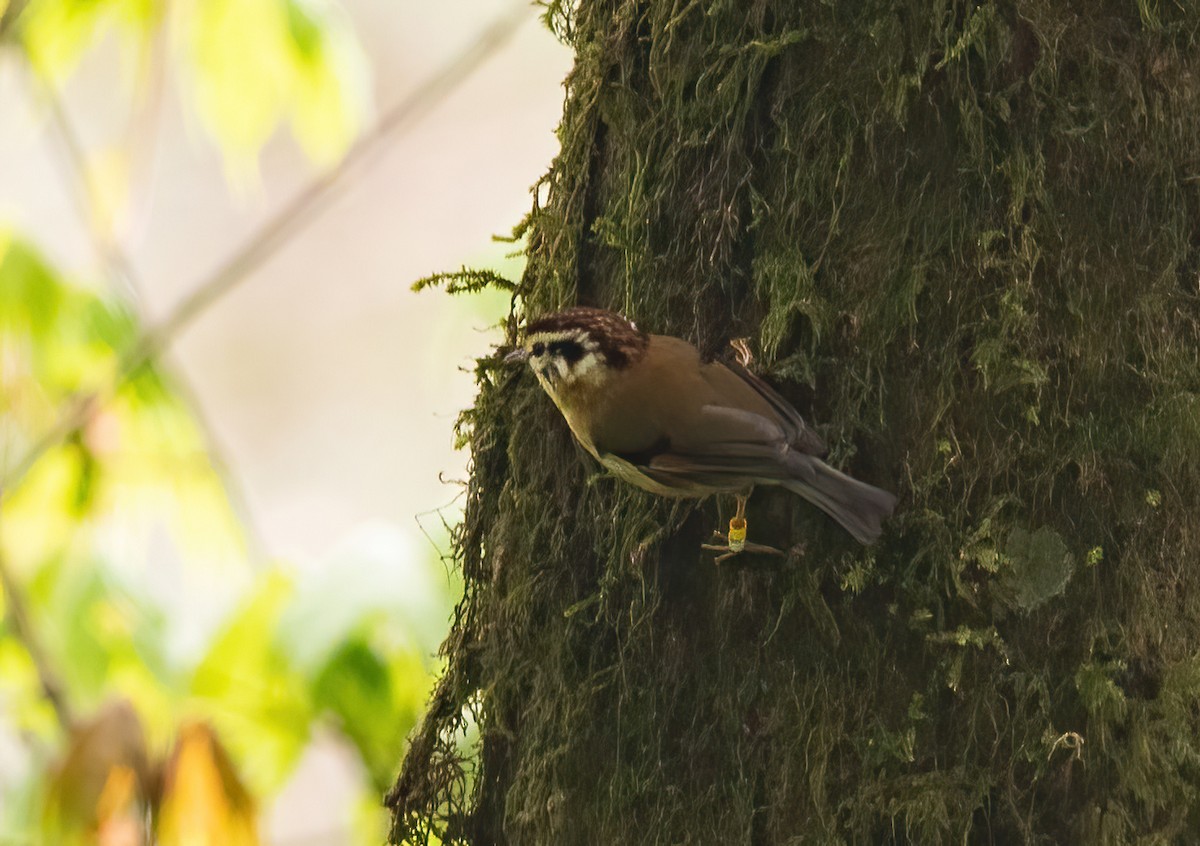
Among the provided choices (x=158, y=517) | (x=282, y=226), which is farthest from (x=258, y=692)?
(x=282, y=226)

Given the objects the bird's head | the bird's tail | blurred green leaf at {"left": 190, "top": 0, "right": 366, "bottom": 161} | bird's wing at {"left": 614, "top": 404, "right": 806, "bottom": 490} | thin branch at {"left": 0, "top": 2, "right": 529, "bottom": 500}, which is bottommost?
the bird's tail

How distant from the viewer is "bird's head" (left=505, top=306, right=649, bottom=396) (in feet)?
6.14

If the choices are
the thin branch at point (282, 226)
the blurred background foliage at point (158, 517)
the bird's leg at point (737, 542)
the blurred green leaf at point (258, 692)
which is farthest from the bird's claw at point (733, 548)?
the thin branch at point (282, 226)

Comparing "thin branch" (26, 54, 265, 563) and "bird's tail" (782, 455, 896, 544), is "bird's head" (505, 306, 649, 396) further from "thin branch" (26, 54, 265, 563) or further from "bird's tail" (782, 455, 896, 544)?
"thin branch" (26, 54, 265, 563)

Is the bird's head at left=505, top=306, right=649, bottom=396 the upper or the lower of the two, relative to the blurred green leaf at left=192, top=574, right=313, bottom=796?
upper

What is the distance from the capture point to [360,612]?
253cm

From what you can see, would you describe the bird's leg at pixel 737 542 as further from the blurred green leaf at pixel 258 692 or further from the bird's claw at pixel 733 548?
the blurred green leaf at pixel 258 692

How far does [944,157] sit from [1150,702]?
33.6 inches

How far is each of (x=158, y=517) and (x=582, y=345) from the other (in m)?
Result: 1.87

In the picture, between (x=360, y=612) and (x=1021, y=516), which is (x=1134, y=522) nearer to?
(x=1021, y=516)

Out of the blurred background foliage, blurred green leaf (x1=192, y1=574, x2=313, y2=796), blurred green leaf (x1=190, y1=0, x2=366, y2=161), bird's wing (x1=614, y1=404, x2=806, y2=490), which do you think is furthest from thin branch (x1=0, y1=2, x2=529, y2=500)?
bird's wing (x1=614, y1=404, x2=806, y2=490)

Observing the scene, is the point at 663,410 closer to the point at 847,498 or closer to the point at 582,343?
the point at 582,343

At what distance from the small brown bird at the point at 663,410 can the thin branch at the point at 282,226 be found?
3.32 feet

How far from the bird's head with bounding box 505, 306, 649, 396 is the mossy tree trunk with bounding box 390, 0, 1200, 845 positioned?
0.28 feet
